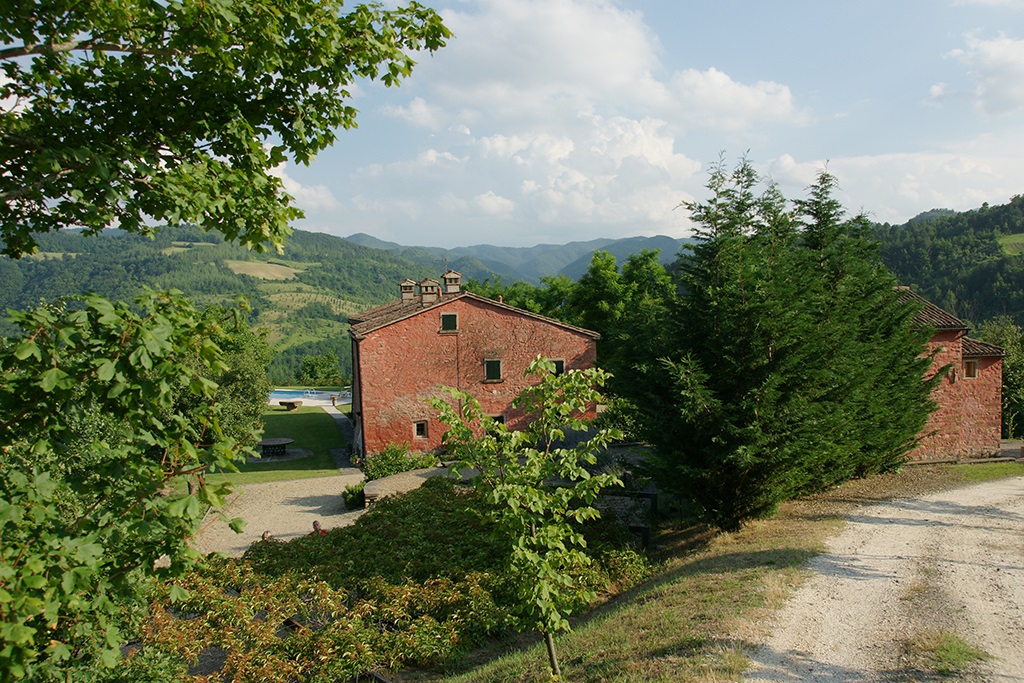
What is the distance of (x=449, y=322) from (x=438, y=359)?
1.77 meters

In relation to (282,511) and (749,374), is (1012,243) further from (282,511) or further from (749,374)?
(282,511)

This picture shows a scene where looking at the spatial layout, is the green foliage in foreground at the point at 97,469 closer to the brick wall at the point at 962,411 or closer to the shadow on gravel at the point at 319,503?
the shadow on gravel at the point at 319,503

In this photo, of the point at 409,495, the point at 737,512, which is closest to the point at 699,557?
the point at 737,512

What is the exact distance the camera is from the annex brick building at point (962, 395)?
24.0m

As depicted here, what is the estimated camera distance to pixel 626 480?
20.5 m

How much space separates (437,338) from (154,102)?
22606 mm

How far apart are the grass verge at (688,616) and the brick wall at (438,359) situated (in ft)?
46.4

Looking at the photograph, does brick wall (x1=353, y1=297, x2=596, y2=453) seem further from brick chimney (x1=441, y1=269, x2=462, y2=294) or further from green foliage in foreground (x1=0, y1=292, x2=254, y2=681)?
green foliage in foreground (x1=0, y1=292, x2=254, y2=681)

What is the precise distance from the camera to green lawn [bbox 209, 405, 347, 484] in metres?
28.0

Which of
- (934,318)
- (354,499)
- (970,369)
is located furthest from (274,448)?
(970,369)

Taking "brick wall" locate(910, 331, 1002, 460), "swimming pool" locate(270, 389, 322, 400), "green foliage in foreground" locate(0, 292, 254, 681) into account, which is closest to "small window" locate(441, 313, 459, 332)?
"brick wall" locate(910, 331, 1002, 460)

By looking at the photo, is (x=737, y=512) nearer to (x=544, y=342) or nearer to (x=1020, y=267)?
(x=544, y=342)

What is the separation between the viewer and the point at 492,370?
29750mm

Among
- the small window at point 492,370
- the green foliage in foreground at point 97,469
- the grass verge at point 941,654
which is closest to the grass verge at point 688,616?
the grass verge at point 941,654
